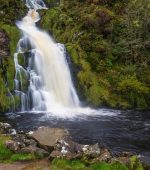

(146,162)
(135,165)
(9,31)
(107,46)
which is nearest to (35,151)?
(135,165)

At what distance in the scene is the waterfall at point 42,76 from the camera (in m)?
25.5

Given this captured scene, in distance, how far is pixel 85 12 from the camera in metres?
32.6

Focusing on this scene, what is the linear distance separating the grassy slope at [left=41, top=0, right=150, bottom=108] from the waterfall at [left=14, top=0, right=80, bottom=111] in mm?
837

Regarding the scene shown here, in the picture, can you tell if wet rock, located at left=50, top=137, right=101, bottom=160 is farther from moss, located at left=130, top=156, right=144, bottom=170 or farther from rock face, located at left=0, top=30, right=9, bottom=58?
rock face, located at left=0, top=30, right=9, bottom=58

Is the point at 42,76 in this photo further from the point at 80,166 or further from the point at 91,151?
the point at 80,166

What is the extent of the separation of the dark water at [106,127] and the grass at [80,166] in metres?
5.37

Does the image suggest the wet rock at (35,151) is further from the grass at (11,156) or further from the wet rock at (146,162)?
the wet rock at (146,162)

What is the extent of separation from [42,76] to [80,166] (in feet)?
51.7

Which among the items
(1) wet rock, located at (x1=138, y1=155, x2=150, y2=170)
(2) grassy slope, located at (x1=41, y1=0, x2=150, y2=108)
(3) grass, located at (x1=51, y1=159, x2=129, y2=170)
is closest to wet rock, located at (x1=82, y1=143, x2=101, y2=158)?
(3) grass, located at (x1=51, y1=159, x2=129, y2=170)

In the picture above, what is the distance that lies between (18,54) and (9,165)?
51.7ft

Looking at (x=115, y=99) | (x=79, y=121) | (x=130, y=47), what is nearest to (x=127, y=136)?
(x=79, y=121)

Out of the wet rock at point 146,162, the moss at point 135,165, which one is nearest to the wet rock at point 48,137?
the moss at point 135,165

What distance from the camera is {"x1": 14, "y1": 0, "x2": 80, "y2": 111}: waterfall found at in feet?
83.5

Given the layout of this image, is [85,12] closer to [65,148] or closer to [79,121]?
[79,121]
